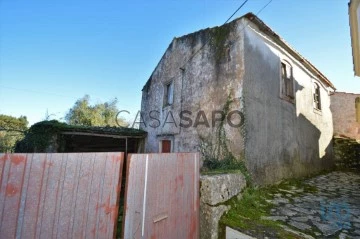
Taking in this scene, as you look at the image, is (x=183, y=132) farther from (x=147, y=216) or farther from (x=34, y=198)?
(x=34, y=198)

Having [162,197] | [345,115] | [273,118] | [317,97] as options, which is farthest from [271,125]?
[345,115]

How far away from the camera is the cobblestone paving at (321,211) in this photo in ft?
12.6

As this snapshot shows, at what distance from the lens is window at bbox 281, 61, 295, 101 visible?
852 centimetres

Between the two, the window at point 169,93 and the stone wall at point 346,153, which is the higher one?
the window at point 169,93

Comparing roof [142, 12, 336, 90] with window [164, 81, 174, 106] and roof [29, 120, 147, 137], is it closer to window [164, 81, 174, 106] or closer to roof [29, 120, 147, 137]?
window [164, 81, 174, 106]

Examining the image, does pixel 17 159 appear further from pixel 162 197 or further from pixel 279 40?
pixel 279 40

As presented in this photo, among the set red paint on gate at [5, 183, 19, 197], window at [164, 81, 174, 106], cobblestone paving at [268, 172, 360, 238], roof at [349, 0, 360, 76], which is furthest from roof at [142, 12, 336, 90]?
red paint on gate at [5, 183, 19, 197]

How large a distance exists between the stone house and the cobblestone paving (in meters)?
1.05

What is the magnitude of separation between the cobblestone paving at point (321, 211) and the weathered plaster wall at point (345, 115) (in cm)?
1010

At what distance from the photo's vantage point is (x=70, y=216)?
7.29 feet

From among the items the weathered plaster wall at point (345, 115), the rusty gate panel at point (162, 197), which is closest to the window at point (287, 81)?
the rusty gate panel at point (162, 197)

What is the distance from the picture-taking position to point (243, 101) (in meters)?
6.31

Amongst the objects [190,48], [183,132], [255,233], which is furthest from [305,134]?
[255,233]

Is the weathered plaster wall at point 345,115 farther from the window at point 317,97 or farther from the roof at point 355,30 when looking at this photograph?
the roof at point 355,30
